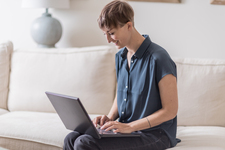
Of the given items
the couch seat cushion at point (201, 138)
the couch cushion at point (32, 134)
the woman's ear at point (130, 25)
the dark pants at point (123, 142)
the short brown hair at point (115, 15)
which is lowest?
the couch cushion at point (32, 134)

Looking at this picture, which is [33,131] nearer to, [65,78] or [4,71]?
[65,78]

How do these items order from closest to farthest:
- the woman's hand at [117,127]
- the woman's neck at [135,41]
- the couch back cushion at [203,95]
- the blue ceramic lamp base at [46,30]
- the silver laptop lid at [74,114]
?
the silver laptop lid at [74,114]
the woman's hand at [117,127]
the woman's neck at [135,41]
the couch back cushion at [203,95]
the blue ceramic lamp base at [46,30]

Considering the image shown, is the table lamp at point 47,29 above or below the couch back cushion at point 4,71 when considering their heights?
above

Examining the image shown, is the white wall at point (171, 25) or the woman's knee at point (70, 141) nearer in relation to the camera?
the woman's knee at point (70, 141)

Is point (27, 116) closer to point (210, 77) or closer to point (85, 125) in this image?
point (85, 125)

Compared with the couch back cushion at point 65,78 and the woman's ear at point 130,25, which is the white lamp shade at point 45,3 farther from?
the woman's ear at point 130,25

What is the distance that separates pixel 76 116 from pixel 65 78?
93cm

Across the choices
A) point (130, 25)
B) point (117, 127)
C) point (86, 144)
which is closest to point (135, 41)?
point (130, 25)

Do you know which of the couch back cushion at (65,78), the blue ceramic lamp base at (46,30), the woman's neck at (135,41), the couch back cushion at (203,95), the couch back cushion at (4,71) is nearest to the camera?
the woman's neck at (135,41)

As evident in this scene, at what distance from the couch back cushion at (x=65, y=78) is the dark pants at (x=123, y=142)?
0.74 meters

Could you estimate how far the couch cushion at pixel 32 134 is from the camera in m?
1.60

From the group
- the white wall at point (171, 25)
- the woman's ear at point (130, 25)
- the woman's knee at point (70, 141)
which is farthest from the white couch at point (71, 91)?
the woman's ear at point (130, 25)

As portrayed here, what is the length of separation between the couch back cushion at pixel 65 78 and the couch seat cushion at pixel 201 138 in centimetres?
61

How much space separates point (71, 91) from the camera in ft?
6.89
